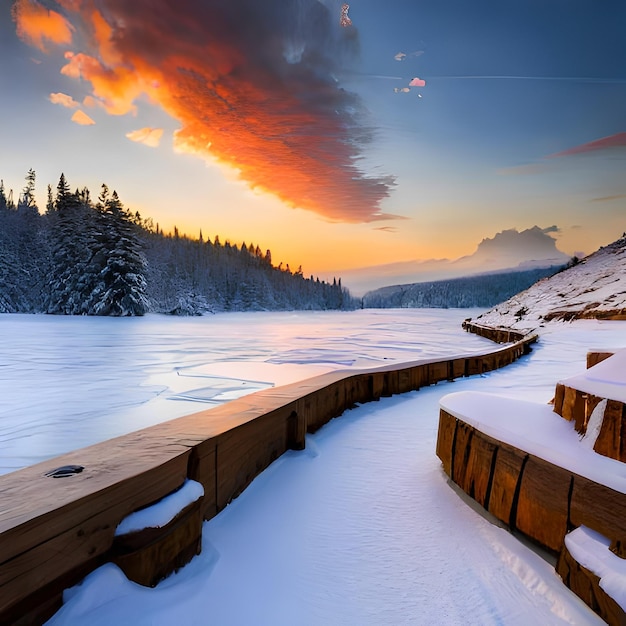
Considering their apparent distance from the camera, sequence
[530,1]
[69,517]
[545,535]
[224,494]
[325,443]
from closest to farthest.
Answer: [69,517] → [545,535] → [224,494] → [325,443] → [530,1]

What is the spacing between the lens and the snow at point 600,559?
162 cm

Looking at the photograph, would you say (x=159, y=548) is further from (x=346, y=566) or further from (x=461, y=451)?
(x=461, y=451)

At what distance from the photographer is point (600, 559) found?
1790 millimetres

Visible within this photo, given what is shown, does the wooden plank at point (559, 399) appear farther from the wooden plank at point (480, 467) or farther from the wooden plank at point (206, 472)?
the wooden plank at point (206, 472)

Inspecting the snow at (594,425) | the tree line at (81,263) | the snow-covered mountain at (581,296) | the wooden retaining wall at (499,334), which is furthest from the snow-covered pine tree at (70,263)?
the snow at (594,425)

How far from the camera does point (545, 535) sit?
2.25 meters

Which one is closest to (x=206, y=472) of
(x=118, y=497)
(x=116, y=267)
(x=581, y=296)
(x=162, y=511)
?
(x=162, y=511)

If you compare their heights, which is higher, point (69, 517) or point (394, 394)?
point (69, 517)

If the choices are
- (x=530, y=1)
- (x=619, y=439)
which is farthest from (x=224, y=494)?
(x=530, y=1)

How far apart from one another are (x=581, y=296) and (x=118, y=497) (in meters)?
29.2

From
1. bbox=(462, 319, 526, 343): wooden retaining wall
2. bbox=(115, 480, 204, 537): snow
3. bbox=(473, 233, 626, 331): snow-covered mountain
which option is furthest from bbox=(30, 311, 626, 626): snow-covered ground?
bbox=(473, 233, 626, 331): snow-covered mountain

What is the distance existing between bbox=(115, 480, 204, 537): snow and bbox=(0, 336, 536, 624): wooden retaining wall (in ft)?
0.10

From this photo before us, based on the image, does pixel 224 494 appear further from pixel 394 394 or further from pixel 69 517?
pixel 394 394

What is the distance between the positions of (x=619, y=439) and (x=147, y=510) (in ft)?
7.91
